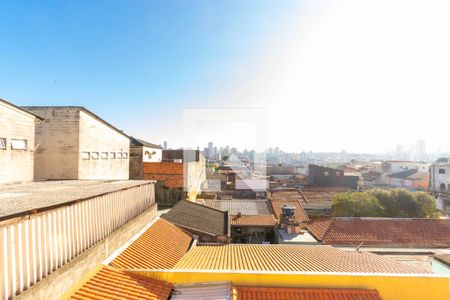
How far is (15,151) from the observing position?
31.1 feet

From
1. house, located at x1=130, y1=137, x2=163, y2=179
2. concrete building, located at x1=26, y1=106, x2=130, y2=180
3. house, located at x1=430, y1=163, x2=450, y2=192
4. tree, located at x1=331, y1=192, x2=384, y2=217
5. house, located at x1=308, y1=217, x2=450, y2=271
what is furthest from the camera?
house, located at x1=430, y1=163, x2=450, y2=192

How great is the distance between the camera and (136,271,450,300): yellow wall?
486 cm

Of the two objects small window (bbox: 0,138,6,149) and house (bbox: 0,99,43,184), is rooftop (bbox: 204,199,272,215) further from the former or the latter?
small window (bbox: 0,138,6,149)

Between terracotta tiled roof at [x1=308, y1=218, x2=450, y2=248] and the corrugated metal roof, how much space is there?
9.86m

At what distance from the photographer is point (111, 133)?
1538cm

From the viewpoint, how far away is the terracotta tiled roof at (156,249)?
5.79 m

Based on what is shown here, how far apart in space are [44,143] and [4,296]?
11.3m

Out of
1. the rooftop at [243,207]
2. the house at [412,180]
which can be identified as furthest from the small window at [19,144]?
the house at [412,180]

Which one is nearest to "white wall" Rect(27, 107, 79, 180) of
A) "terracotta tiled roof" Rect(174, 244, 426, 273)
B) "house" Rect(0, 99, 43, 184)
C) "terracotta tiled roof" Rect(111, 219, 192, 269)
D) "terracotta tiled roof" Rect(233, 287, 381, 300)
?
"house" Rect(0, 99, 43, 184)

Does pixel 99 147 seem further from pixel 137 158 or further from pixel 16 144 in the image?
pixel 137 158

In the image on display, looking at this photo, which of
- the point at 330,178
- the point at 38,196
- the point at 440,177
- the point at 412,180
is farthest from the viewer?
the point at 412,180

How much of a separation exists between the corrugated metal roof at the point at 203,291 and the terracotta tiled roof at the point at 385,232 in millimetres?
9857

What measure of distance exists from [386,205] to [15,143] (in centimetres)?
2541

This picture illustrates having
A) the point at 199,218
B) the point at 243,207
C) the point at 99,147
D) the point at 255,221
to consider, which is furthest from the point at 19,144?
the point at 243,207
